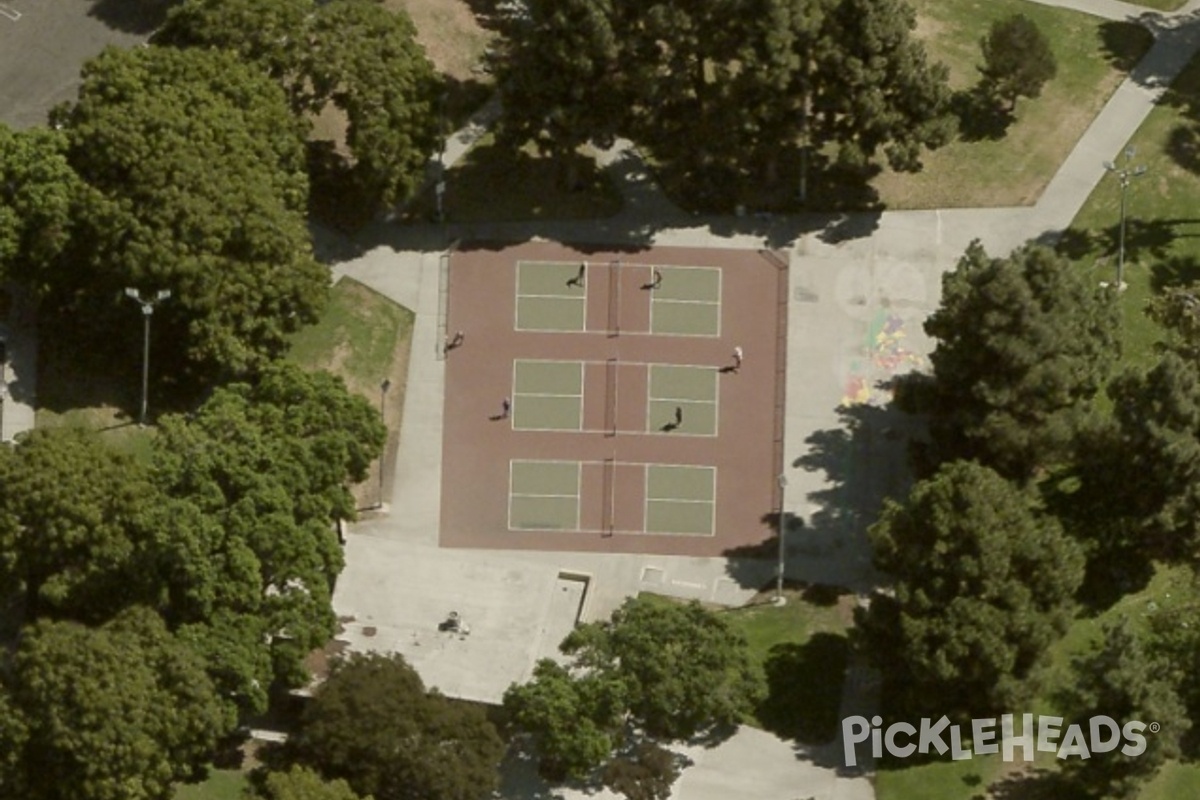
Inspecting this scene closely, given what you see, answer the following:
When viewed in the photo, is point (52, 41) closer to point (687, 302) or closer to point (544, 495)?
point (687, 302)

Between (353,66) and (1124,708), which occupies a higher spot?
(353,66)

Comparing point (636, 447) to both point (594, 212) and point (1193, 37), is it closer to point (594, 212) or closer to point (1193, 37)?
point (594, 212)

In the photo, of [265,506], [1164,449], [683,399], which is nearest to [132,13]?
[683,399]

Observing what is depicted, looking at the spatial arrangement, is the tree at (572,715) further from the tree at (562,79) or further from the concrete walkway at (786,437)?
the tree at (562,79)

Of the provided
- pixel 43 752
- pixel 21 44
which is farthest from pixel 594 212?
pixel 43 752

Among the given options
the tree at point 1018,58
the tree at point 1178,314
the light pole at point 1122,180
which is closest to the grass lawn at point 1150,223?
the light pole at point 1122,180

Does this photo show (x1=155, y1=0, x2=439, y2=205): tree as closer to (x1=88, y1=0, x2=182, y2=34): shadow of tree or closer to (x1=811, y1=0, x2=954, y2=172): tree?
(x1=88, y1=0, x2=182, y2=34): shadow of tree
